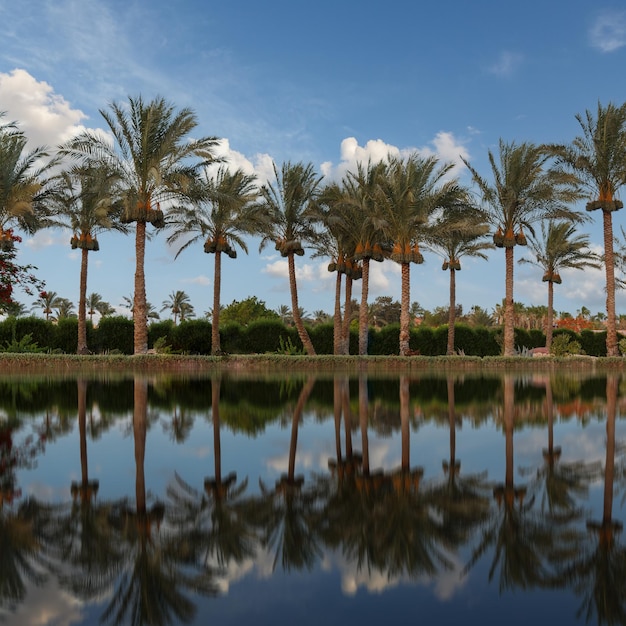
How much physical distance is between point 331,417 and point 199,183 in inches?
794

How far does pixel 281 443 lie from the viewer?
7.92 m

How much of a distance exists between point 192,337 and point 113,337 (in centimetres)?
480

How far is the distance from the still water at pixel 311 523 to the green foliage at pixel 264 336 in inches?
1111

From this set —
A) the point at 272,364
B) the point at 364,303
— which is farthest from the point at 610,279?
the point at 272,364

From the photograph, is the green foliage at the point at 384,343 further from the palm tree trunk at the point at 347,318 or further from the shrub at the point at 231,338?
the shrub at the point at 231,338

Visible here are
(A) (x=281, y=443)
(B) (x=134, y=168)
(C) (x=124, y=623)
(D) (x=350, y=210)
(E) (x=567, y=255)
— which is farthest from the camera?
(E) (x=567, y=255)

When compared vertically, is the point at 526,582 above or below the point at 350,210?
below

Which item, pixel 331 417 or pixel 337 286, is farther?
pixel 337 286

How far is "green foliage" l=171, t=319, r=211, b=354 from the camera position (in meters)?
37.2

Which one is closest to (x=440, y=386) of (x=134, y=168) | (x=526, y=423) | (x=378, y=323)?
(x=526, y=423)

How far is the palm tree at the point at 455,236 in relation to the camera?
30.0 metres

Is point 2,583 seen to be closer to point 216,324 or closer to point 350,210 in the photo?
point 350,210

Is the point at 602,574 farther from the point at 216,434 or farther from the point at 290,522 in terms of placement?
the point at 216,434

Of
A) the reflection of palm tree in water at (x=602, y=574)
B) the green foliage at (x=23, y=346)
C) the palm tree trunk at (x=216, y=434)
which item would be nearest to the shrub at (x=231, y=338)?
the green foliage at (x=23, y=346)
